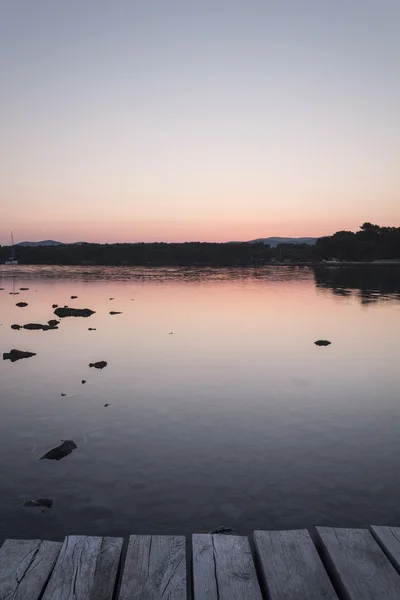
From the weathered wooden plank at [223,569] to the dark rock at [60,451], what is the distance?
670 centimetres

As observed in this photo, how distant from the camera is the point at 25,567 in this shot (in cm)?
471

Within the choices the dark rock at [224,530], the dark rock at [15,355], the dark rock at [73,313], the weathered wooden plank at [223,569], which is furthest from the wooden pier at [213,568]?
the dark rock at [73,313]

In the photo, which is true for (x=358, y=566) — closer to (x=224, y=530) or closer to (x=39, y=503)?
(x=224, y=530)

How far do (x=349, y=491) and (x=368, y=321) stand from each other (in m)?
29.9

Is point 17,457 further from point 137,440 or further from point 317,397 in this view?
point 317,397

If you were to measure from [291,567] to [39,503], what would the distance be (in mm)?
5878

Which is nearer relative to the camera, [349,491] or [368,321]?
[349,491]

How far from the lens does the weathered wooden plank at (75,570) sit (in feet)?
14.3

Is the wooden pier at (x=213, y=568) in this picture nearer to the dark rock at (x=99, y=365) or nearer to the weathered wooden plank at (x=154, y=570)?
the weathered wooden plank at (x=154, y=570)

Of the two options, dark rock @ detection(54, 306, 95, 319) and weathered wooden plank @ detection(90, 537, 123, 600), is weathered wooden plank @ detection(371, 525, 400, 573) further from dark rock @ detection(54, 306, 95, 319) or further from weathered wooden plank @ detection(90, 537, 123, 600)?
dark rock @ detection(54, 306, 95, 319)

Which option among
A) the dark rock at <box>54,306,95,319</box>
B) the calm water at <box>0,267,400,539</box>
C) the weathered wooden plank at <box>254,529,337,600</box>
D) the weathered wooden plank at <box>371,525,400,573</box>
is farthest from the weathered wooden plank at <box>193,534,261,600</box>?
the dark rock at <box>54,306,95,319</box>

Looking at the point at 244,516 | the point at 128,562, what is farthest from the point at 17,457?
the point at 128,562

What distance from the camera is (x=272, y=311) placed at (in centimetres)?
4466

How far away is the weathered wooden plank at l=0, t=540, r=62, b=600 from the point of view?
4371mm
